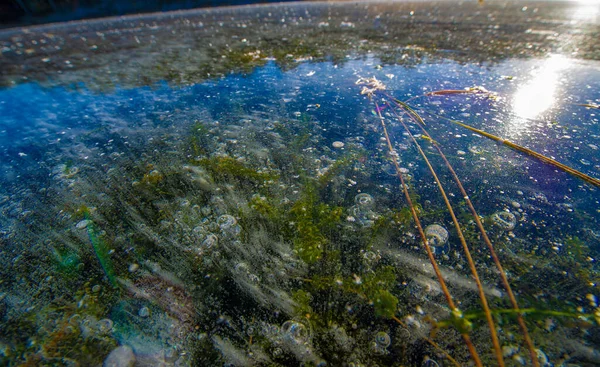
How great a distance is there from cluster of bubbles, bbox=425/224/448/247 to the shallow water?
0.06 ft

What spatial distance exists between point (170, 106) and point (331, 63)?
10.9 feet

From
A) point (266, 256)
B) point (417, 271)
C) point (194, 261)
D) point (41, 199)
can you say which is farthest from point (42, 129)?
point (417, 271)

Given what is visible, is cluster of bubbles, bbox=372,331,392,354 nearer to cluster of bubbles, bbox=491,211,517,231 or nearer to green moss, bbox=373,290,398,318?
green moss, bbox=373,290,398,318

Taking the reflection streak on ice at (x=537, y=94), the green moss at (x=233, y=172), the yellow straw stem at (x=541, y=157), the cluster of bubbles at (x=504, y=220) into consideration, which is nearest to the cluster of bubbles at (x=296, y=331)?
the green moss at (x=233, y=172)

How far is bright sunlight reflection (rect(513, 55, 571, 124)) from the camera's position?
9.96ft

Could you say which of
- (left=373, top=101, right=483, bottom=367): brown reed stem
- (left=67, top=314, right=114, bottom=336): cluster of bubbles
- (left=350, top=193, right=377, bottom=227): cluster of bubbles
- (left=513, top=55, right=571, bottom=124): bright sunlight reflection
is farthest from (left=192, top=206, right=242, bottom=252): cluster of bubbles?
(left=513, top=55, right=571, bottom=124): bright sunlight reflection

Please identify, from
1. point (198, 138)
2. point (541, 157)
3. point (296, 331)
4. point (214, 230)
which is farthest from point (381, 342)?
point (198, 138)

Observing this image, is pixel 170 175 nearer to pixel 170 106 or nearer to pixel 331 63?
pixel 170 106

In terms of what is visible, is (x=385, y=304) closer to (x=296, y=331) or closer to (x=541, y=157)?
(x=296, y=331)

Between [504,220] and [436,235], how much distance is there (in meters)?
0.52

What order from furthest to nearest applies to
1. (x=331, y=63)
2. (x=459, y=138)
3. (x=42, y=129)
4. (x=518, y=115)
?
(x=331, y=63)
(x=42, y=129)
(x=518, y=115)
(x=459, y=138)

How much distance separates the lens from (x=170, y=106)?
359cm

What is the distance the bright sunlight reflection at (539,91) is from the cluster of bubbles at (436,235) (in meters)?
2.11

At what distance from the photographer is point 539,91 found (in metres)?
3.52
